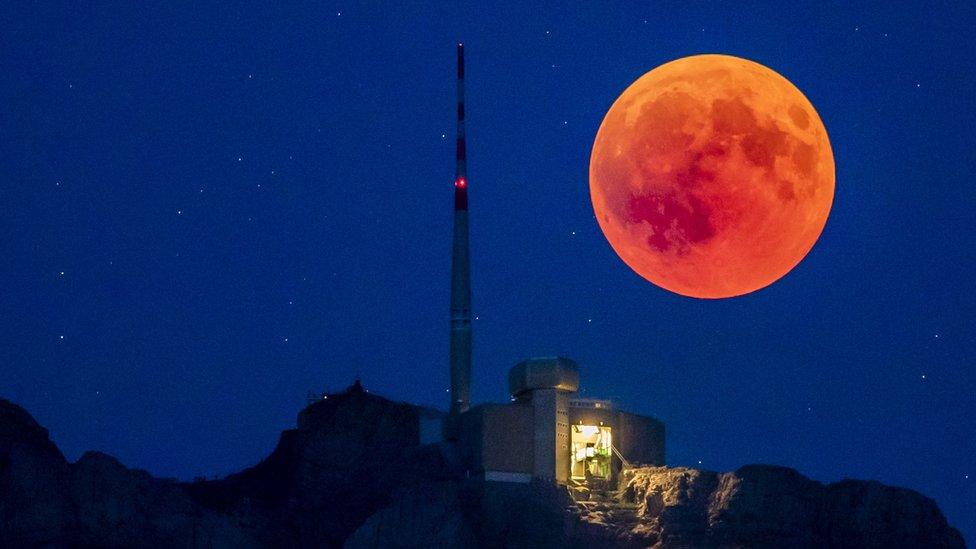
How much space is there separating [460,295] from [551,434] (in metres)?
27.0

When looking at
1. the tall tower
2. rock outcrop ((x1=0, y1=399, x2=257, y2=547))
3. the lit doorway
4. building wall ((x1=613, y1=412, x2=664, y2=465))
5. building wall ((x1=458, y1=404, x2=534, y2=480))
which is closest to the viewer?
rock outcrop ((x1=0, y1=399, x2=257, y2=547))

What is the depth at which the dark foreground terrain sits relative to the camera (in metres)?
81.3

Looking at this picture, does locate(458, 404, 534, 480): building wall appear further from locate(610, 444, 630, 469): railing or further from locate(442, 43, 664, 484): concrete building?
locate(610, 444, 630, 469): railing

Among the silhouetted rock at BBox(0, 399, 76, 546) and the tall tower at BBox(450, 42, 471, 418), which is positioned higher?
the tall tower at BBox(450, 42, 471, 418)

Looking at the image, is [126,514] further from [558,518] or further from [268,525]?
[558,518]

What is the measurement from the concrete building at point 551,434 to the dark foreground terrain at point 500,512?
4.94 feet

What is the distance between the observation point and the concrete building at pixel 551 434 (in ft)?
283

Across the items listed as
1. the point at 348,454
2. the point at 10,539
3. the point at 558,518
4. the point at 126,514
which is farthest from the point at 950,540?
the point at 10,539

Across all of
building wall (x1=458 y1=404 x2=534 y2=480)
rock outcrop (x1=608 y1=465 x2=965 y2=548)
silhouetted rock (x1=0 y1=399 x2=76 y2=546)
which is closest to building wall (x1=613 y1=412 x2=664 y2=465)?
rock outcrop (x1=608 y1=465 x2=965 y2=548)

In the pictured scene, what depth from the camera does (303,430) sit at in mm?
105062

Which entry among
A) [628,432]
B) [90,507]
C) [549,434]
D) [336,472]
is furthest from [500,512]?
[90,507]

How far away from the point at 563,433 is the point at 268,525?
2514 cm

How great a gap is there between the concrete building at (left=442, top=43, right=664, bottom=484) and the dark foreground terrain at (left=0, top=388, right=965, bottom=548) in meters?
1.50

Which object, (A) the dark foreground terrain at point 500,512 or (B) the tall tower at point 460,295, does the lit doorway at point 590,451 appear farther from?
(B) the tall tower at point 460,295
